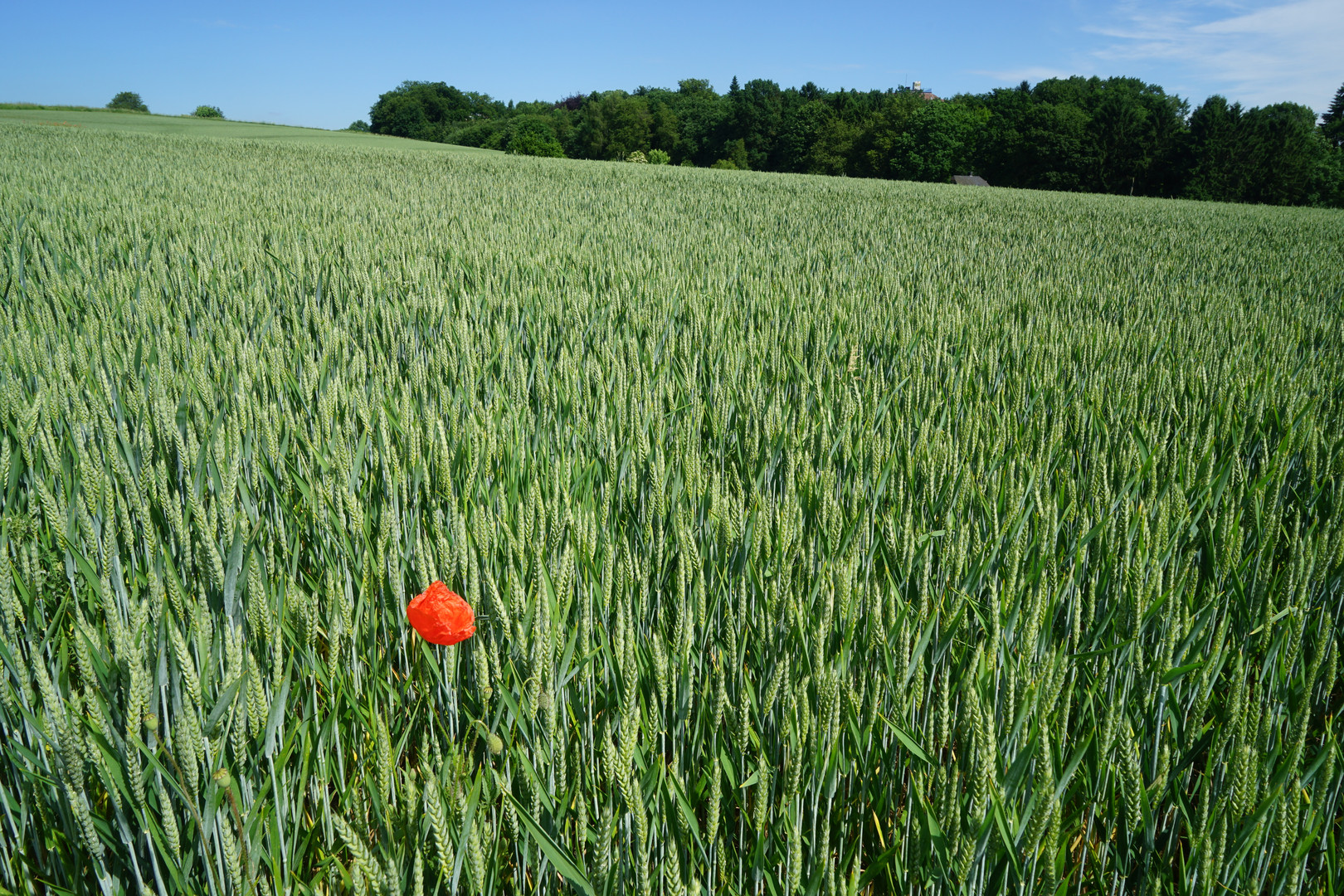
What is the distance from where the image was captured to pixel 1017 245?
21.2 feet

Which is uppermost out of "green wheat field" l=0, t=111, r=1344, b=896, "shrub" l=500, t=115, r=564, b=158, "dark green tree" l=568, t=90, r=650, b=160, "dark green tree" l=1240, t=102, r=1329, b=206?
"dark green tree" l=568, t=90, r=650, b=160

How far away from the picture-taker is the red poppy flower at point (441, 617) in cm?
85

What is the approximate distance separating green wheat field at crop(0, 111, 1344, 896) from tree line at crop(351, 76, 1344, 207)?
42154 millimetres

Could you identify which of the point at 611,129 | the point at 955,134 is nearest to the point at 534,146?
the point at 611,129

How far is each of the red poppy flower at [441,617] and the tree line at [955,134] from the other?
144ft

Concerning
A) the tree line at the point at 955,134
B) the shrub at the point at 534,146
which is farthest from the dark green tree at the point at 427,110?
the shrub at the point at 534,146

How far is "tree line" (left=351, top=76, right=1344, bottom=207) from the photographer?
116ft

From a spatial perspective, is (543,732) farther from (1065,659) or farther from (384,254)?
(384,254)

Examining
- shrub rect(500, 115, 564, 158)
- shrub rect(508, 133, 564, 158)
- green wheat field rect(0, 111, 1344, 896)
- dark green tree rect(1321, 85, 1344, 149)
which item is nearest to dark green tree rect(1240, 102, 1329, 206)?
dark green tree rect(1321, 85, 1344, 149)

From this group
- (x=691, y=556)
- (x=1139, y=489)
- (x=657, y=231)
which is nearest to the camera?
(x=691, y=556)

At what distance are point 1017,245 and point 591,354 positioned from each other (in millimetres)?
5535

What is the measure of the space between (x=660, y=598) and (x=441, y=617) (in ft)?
1.25

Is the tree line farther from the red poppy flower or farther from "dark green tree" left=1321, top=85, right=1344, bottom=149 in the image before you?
the red poppy flower

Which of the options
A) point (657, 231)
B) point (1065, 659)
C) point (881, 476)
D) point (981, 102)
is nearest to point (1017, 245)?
point (657, 231)
